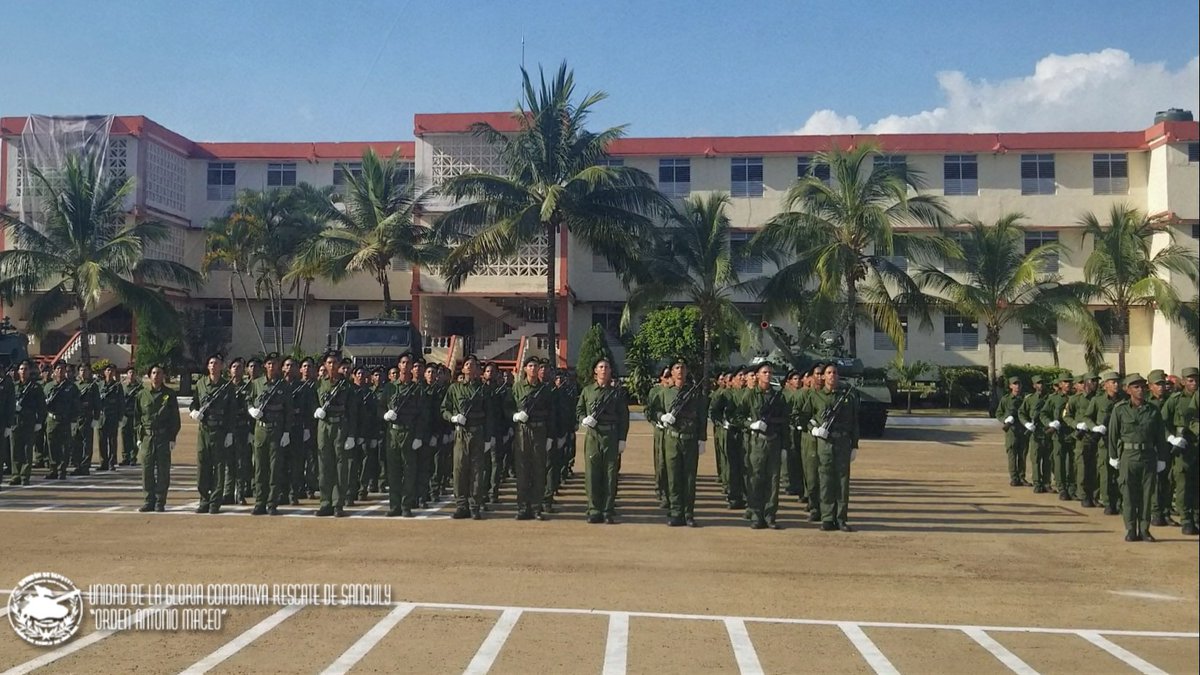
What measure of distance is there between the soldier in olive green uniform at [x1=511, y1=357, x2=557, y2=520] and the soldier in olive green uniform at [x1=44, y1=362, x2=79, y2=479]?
7.26 m

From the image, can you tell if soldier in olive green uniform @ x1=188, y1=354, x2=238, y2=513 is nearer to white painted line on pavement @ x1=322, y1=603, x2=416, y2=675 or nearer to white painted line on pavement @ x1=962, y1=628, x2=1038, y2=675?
white painted line on pavement @ x1=322, y1=603, x2=416, y2=675

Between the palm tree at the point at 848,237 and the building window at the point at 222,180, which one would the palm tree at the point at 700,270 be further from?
the building window at the point at 222,180

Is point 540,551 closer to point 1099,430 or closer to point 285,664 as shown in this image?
point 285,664

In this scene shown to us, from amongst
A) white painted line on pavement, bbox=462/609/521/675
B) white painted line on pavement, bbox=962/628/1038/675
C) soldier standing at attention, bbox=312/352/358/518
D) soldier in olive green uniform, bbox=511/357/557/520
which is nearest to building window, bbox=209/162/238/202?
soldier standing at attention, bbox=312/352/358/518

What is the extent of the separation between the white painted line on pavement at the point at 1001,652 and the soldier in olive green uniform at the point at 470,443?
5.71 m

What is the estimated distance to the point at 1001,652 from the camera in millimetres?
5848

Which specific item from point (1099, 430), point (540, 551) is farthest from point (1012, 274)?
point (540, 551)

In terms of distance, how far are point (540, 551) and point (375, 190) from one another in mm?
22238

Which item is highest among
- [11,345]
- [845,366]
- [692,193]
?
[692,193]

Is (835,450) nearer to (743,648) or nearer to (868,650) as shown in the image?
(868,650)

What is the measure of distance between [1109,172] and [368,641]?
35165mm

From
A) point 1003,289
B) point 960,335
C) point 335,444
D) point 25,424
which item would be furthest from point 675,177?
point 335,444

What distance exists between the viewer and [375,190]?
29125mm

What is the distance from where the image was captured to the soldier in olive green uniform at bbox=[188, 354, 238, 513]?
34.8 ft
